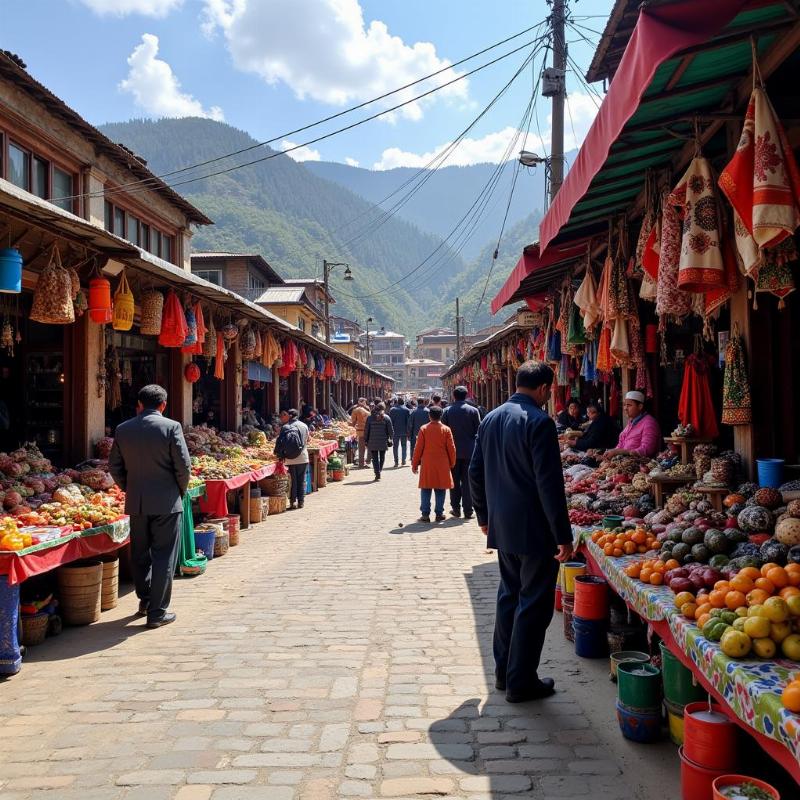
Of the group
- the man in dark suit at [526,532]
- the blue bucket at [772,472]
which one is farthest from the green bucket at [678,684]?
the blue bucket at [772,472]

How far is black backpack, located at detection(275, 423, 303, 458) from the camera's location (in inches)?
483

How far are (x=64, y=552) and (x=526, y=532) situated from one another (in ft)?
13.2

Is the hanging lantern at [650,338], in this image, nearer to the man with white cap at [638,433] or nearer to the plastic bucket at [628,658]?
the man with white cap at [638,433]

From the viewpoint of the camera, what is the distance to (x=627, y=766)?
3.40 metres

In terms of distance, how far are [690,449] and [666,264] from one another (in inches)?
82.2

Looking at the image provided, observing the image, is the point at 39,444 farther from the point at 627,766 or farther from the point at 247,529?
the point at 627,766

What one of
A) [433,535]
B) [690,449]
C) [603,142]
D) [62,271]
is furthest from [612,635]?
[62,271]

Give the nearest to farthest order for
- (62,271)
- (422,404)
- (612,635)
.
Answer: (612,635) < (62,271) < (422,404)

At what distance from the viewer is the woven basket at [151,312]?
8867 mm

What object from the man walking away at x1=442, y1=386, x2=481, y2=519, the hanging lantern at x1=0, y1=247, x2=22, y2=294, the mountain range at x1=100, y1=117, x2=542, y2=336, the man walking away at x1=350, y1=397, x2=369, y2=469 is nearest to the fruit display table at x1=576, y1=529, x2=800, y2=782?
the hanging lantern at x1=0, y1=247, x2=22, y2=294

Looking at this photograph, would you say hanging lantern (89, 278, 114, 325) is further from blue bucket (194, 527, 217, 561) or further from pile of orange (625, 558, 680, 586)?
pile of orange (625, 558, 680, 586)

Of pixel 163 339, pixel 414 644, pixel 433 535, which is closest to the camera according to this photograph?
pixel 414 644

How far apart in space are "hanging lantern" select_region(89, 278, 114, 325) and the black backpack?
4.94 metres

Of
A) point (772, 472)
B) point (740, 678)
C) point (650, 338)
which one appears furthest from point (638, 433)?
point (740, 678)
